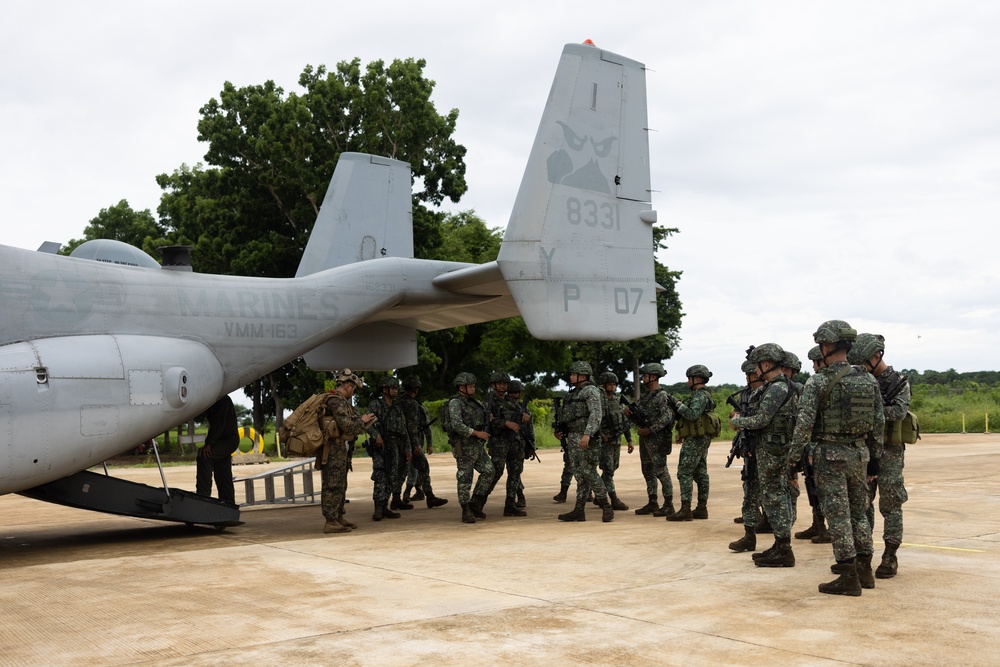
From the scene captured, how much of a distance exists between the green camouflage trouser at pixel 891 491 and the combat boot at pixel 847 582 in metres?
0.76

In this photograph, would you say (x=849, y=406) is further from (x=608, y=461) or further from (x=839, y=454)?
(x=608, y=461)

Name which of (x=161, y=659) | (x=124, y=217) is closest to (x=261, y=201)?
(x=124, y=217)

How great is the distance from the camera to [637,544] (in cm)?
816

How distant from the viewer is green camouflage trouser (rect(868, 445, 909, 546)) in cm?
648

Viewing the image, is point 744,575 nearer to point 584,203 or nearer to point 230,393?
point 584,203

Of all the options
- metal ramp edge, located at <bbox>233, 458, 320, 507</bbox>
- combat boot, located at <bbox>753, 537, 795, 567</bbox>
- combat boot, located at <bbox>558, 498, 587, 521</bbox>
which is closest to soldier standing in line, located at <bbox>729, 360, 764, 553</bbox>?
combat boot, located at <bbox>753, 537, 795, 567</bbox>

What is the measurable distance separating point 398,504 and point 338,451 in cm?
259

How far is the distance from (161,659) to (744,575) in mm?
4117

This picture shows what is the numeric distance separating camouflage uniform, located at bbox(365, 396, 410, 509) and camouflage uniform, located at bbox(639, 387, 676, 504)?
2.96m

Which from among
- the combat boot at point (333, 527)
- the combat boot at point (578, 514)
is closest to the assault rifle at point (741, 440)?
the combat boot at point (578, 514)

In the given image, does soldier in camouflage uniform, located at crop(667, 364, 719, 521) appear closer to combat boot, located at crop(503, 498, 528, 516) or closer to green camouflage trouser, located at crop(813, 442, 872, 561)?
combat boot, located at crop(503, 498, 528, 516)

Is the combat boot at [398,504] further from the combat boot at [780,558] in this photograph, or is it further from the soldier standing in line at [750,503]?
the combat boot at [780,558]

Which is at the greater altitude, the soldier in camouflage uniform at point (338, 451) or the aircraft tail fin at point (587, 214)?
the aircraft tail fin at point (587, 214)

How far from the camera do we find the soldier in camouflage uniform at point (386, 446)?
35.0 feet
